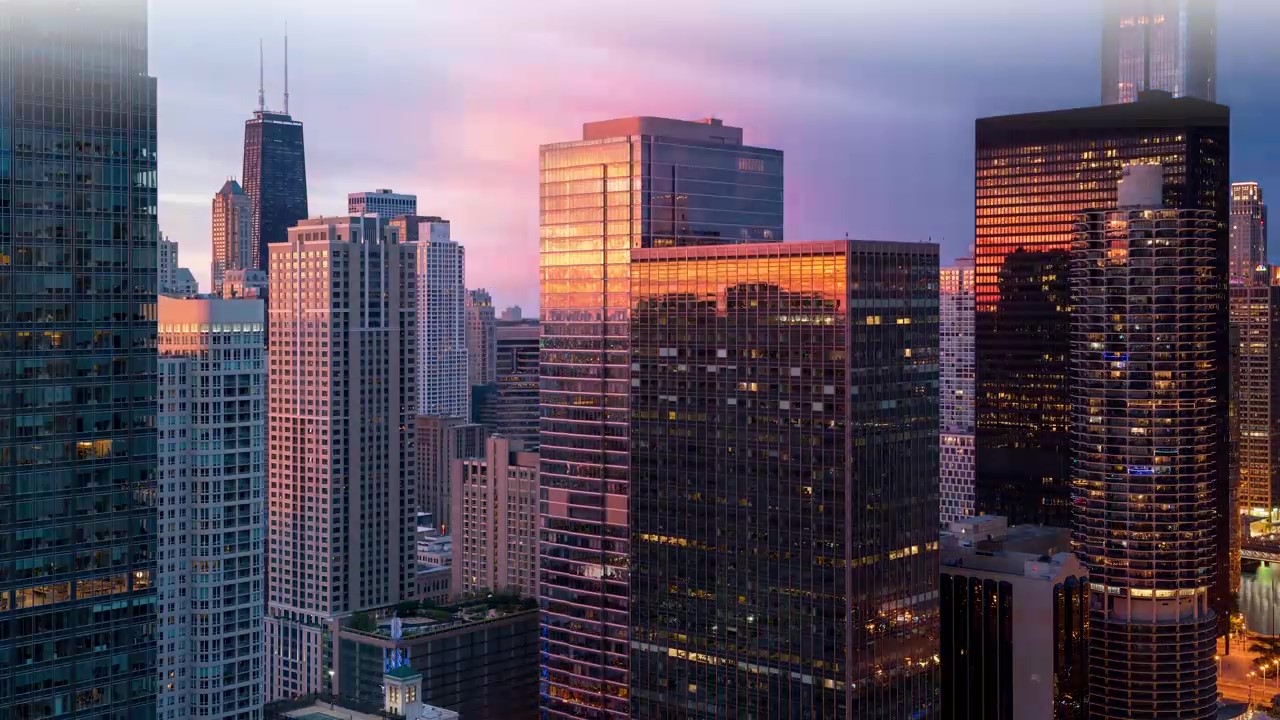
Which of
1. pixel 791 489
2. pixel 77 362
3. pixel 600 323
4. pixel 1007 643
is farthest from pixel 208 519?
pixel 1007 643

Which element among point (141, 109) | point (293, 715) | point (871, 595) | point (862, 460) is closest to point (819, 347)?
point (862, 460)

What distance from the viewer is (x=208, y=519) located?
175 meters

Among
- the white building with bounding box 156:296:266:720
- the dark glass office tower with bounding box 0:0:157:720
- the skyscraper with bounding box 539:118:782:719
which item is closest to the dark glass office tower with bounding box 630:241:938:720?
the skyscraper with bounding box 539:118:782:719

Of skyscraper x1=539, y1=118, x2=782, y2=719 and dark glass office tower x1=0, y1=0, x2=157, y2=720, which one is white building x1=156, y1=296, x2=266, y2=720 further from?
dark glass office tower x1=0, y1=0, x2=157, y2=720

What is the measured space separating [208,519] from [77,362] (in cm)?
8657

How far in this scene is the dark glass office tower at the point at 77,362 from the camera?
88.7m

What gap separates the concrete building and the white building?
286 ft

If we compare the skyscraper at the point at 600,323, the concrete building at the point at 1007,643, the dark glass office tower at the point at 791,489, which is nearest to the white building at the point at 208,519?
the skyscraper at the point at 600,323

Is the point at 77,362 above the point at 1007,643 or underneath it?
above

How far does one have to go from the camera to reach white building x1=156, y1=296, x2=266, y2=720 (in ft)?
570

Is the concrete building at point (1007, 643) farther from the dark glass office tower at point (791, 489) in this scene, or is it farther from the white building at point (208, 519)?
the white building at point (208, 519)

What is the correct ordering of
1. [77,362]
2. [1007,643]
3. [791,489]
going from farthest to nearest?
1. [1007,643]
2. [791,489]
3. [77,362]

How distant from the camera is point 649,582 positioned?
150 m

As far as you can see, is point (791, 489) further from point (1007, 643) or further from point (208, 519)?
point (208, 519)
